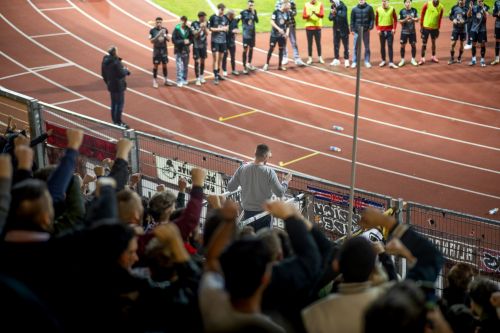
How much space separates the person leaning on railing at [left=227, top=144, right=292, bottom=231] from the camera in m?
10.0

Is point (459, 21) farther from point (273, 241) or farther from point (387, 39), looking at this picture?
point (273, 241)

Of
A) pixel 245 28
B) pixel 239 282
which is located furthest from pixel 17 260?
pixel 245 28

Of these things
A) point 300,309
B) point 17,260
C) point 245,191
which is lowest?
point 245,191

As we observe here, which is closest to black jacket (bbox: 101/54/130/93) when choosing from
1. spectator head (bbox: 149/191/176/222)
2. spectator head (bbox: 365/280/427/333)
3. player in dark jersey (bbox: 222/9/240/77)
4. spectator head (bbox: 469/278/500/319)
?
player in dark jersey (bbox: 222/9/240/77)

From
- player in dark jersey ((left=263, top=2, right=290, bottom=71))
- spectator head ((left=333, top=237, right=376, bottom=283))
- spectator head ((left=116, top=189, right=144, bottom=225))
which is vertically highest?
spectator head ((left=333, top=237, right=376, bottom=283))

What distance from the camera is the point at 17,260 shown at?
446 cm

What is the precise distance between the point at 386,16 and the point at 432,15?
4.09 ft

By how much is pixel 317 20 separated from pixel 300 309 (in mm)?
18520

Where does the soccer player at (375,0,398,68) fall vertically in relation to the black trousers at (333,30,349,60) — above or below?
above

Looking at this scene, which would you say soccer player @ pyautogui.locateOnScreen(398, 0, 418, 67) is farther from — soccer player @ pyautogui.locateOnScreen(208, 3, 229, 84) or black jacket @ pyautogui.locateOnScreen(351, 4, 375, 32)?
soccer player @ pyautogui.locateOnScreen(208, 3, 229, 84)

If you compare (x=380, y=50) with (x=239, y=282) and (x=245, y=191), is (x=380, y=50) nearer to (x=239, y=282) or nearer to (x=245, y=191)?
(x=245, y=191)

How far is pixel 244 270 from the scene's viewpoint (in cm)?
386

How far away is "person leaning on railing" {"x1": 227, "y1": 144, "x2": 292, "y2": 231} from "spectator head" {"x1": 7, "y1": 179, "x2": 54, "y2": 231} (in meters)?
5.44

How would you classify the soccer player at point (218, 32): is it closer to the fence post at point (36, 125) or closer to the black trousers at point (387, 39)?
the black trousers at point (387, 39)
